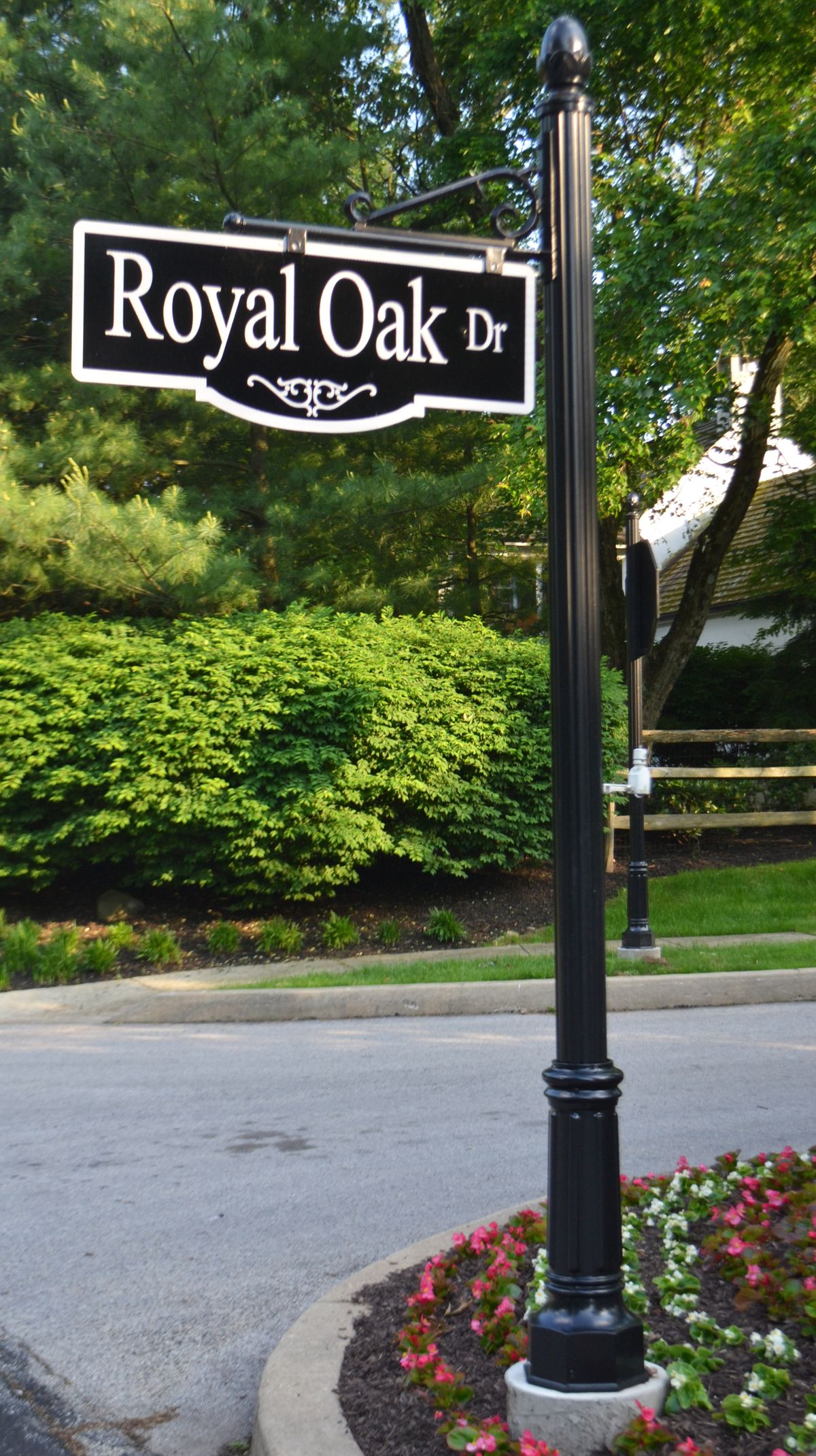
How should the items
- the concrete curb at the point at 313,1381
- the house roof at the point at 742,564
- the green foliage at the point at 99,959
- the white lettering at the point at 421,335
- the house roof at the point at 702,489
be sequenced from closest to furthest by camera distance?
the concrete curb at the point at 313,1381
the white lettering at the point at 421,335
the green foliage at the point at 99,959
the house roof at the point at 702,489
the house roof at the point at 742,564

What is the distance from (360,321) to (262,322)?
251mm

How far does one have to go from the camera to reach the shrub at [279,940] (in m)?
12.0

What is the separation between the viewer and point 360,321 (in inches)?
126

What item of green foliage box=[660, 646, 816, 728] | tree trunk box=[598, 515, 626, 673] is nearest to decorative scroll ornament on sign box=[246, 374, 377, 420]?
tree trunk box=[598, 515, 626, 673]

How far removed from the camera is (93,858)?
13.2m

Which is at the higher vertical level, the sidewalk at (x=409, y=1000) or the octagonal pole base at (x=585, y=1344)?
the octagonal pole base at (x=585, y=1344)

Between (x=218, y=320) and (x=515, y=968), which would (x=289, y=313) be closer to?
(x=218, y=320)

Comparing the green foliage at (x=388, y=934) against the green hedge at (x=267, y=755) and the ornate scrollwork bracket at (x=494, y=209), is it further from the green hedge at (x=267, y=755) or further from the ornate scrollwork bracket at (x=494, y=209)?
the ornate scrollwork bracket at (x=494, y=209)

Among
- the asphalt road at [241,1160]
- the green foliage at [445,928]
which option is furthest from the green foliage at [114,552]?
the asphalt road at [241,1160]

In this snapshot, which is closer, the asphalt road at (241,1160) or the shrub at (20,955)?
the asphalt road at (241,1160)

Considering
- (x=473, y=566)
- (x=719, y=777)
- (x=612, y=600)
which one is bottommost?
(x=719, y=777)

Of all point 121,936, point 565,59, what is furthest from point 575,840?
point 121,936

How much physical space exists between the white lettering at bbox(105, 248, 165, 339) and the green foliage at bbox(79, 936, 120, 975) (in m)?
8.96

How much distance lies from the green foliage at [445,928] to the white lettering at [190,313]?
31.5ft
